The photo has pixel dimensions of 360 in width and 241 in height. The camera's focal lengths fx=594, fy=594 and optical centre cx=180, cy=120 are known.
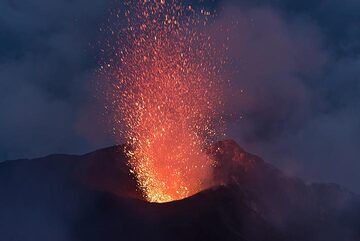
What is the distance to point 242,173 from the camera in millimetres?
104438

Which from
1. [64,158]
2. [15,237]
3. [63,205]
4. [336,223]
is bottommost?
[15,237]

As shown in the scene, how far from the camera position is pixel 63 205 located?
82.8m

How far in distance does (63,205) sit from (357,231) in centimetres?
5189

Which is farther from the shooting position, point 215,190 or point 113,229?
point 215,190

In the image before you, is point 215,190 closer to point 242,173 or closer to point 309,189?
point 242,173

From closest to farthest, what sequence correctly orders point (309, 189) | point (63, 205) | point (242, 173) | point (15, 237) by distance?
1. point (15, 237)
2. point (63, 205)
3. point (242, 173)
4. point (309, 189)

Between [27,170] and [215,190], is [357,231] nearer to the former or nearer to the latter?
[215,190]

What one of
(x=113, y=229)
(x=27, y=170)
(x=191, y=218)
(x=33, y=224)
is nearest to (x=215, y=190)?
(x=191, y=218)

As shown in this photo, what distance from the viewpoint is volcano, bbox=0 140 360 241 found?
248 ft

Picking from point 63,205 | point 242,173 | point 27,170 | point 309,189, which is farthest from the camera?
point 309,189

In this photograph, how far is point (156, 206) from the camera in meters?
78.4

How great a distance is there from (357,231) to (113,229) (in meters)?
48.1

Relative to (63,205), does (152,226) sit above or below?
below

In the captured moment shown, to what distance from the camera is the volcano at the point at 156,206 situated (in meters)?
75.7
